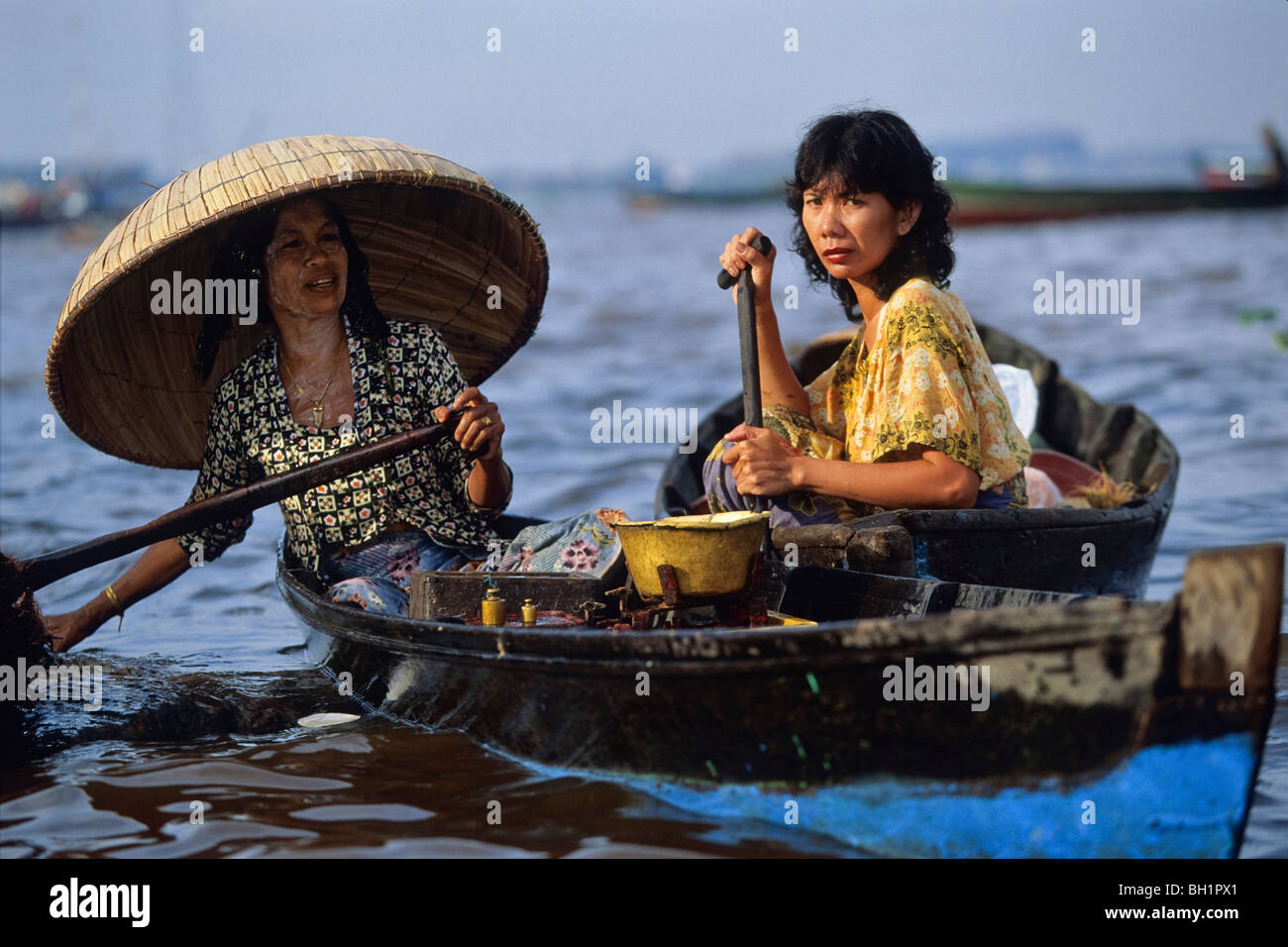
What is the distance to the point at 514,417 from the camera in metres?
11.6

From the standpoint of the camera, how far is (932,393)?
11.1 ft

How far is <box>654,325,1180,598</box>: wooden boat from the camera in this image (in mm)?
3615

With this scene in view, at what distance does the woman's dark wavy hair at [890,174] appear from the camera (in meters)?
3.57

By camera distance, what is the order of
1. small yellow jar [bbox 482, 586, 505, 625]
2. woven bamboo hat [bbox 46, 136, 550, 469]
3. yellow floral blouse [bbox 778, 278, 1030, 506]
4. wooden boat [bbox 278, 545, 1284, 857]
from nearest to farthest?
wooden boat [bbox 278, 545, 1284, 857]
yellow floral blouse [bbox 778, 278, 1030, 506]
small yellow jar [bbox 482, 586, 505, 625]
woven bamboo hat [bbox 46, 136, 550, 469]

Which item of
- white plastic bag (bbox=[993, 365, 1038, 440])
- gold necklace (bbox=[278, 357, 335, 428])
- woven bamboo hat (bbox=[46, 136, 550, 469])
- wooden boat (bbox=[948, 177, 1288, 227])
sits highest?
wooden boat (bbox=[948, 177, 1288, 227])

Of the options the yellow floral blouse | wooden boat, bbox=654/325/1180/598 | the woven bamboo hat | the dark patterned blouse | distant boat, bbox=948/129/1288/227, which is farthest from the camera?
distant boat, bbox=948/129/1288/227

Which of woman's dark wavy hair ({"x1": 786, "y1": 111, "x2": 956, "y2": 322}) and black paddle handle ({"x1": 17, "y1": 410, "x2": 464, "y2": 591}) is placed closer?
woman's dark wavy hair ({"x1": 786, "y1": 111, "x2": 956, "y2": 322})

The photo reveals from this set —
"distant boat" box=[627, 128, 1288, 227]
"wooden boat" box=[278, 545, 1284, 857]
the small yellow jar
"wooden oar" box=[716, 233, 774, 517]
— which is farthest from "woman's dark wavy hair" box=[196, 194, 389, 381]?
"distant boat" box=[627, 128, 1288, 227]

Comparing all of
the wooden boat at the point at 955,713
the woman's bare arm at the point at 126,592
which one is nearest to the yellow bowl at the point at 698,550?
the wooden boat at the point at 955,713

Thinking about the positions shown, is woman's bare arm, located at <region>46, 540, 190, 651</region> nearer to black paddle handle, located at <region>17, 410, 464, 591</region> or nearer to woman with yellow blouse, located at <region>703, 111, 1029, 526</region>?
black paddle handle, located at <region>17, 410, 464, 591</region>

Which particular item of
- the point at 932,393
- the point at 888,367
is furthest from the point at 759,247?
the point at 932,393

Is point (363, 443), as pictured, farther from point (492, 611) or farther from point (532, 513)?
point (532, 513)

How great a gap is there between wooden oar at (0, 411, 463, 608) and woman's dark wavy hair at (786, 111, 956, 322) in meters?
1.28

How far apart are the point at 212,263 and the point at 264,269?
12.0 inches
